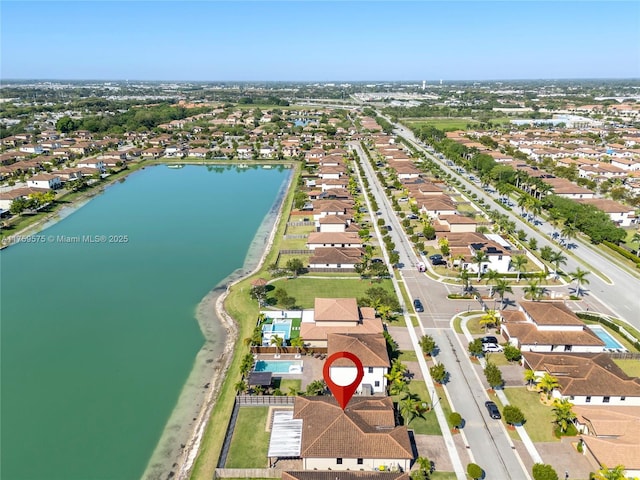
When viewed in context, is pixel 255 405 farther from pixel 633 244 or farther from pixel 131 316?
pixel 633 244

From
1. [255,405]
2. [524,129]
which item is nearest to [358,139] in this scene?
[524,129]

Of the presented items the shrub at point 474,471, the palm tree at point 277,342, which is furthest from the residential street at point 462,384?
the palm tree at point 277,342

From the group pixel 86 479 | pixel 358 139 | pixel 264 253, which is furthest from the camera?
pixel 358 139

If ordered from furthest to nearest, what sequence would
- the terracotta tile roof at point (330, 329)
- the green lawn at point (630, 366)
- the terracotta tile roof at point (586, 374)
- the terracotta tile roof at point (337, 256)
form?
the terracotta tile roof at point (337, 256) < the terracotta tile roof at point (330, 329) < the green lawn at point (630, 366) < the terracotta tile roof at point (586, 374)

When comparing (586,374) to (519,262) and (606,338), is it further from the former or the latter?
(519,262)

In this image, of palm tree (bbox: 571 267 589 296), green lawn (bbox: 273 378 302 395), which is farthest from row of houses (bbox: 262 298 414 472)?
palm tree (bbox: 571 267 589 296)

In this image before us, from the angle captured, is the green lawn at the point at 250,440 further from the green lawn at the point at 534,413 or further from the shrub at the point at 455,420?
the green lawn at the point at 534,413
